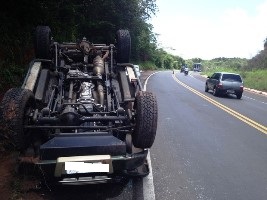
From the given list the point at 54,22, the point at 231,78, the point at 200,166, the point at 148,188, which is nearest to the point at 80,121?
the point at 148,188

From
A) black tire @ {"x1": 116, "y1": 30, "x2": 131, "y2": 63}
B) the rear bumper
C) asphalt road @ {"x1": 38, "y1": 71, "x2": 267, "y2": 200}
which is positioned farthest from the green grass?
the rear bumper

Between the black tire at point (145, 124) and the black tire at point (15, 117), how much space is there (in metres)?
1.57

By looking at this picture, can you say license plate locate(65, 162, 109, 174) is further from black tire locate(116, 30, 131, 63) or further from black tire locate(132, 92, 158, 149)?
black tire locate(116, 30, 131, 63)

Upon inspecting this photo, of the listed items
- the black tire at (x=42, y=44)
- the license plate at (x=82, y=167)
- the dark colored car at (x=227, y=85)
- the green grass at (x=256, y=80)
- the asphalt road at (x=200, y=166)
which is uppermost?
the black tire at (x=42, y=44)

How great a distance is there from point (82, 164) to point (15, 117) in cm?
116

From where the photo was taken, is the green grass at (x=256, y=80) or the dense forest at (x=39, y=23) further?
the green grass at (x=256, y=80)

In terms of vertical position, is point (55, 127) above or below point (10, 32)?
below

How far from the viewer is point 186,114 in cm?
1272

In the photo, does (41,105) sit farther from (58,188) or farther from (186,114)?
(186,114)

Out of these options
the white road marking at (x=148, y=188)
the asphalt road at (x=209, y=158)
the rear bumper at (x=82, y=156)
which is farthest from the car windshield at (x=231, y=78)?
the rear bumper at (x=82, y=156)

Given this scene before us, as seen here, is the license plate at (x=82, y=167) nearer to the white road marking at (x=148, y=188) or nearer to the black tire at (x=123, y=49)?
the white road marking at (x=148, y=188)

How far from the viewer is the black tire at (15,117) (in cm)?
466

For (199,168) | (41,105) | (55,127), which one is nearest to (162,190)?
(199,168)

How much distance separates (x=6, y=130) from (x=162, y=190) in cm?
243
